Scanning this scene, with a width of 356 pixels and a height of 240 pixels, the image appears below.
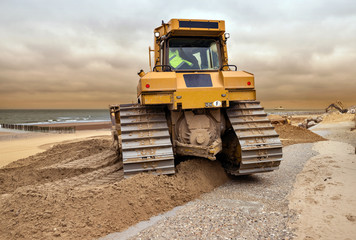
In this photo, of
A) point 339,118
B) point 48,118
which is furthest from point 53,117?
point 339,118

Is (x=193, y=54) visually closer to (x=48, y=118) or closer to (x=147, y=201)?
(x=147, y=201)

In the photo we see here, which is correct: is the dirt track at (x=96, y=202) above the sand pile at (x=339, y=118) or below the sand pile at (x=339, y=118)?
below

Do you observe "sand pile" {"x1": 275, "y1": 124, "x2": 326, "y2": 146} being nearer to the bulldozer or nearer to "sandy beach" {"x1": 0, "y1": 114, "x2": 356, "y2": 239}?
"sandy beach" {"x1": 0, "y1": 114, "x2": 356, "y2": 239}

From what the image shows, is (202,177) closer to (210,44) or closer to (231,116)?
(231,116)

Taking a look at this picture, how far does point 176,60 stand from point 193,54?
16.5 inches

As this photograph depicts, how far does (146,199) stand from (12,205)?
1.99 m

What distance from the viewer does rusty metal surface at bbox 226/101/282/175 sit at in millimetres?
5488

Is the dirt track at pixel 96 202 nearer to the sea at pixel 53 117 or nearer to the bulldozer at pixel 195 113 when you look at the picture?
the bulldozer at pixel 195 113

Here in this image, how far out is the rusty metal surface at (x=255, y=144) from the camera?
549cm

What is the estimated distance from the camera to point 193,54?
6512 millimetres

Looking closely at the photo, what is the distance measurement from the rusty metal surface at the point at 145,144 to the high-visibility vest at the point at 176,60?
126 cm

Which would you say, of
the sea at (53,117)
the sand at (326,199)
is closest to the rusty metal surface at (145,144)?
the sand at (326,199)

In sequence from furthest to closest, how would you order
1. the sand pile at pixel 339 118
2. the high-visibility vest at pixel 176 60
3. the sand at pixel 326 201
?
the sand pile at pixel 339 118, the high-visibility vest at pixel 176 60, the sand at pixel 326 201

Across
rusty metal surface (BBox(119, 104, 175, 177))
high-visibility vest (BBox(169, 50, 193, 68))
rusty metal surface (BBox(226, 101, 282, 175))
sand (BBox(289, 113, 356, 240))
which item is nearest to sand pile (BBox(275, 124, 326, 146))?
sand (BBox(289, 113, 356, 240))
